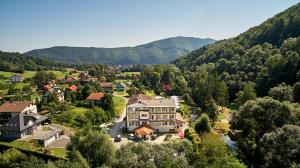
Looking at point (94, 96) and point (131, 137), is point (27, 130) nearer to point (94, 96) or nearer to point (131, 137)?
point (131, 137)

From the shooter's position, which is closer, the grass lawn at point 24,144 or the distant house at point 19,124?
the grass lawn at point 24,144

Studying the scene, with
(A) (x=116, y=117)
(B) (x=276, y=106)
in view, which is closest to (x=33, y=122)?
(A) (x=116, y=117)

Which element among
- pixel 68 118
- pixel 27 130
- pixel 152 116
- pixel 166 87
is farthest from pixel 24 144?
pixel 166 87

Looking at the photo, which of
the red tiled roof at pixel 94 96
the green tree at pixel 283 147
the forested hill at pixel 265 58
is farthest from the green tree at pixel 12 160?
the forested hill at pixel 265 58

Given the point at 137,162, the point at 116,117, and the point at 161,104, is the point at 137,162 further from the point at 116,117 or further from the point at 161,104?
the point at 116,117

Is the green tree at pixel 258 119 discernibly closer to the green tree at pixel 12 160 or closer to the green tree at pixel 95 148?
the green tree at pixel 95 148

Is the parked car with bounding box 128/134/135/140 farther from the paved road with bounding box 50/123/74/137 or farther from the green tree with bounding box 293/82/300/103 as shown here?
the green tree with bounding box 293/82/300/103

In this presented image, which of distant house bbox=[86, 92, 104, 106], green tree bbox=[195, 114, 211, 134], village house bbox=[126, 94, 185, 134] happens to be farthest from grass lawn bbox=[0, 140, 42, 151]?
distant house bbox=[86, 92, 104, 106]
